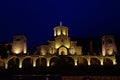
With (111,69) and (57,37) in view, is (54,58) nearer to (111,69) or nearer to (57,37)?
(57,37)

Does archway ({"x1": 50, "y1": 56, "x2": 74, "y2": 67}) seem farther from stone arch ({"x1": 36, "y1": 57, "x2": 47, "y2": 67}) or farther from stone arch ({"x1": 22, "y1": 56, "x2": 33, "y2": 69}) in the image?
stone arch ({"x1": 22, "y1": 56, "x2": 33, "y2": 69})

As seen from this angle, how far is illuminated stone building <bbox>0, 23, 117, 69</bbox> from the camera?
4481 cm

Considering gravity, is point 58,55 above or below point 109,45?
below

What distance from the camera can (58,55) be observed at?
45.2m

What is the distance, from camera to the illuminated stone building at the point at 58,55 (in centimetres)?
4481

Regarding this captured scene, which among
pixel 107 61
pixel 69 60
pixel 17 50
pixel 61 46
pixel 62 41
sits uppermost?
pixel 62 41

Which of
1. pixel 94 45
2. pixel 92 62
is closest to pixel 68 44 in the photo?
pixel 92 62

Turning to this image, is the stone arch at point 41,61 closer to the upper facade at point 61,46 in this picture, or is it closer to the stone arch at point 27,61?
the stone arch at point 27,61

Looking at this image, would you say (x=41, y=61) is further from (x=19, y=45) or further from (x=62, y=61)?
(x=19, y=45)

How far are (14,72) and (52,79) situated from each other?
2399 centimetres

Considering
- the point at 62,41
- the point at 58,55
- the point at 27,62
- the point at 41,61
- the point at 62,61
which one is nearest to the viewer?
the point at 58,55

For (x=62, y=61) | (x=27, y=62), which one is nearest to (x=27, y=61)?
(x=27, y=62)

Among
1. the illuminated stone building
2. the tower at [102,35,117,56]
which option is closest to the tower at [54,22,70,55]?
the illuminated stone building

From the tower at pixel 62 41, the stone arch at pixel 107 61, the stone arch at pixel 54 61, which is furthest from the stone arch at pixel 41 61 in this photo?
the stone arch at pixel 107 61
